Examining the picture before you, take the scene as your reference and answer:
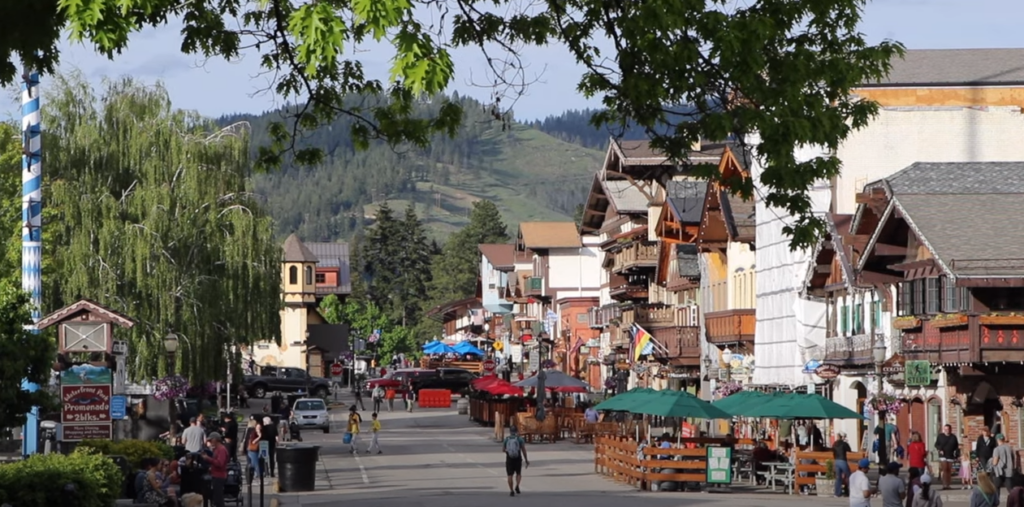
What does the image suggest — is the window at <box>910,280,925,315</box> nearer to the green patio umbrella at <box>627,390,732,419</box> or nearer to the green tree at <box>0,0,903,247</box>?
the green patio umbrella at <box>627,390,732,419</box>

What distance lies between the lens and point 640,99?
14789 millimetres

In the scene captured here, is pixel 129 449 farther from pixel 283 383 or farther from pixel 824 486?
pixel 283 383

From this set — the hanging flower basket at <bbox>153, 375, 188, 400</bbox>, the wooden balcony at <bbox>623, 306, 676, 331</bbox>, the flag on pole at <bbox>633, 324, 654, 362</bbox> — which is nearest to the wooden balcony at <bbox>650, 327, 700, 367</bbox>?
the flag on pole at <bbox>633, 324, 654, 362</bbox>

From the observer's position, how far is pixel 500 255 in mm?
153625

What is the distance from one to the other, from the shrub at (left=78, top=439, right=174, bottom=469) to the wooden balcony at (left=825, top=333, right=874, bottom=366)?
23831mm

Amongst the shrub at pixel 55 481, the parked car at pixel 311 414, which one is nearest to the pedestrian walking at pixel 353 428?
the parked car at pixel 311 414

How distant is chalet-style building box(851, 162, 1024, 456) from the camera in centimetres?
3853

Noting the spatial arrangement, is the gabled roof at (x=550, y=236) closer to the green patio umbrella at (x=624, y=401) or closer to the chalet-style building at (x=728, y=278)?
the chalet-style building at (x=728, y=278)

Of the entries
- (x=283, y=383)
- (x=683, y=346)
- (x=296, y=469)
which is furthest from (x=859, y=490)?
(x=283, y=383)

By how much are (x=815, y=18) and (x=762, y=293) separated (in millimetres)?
48099

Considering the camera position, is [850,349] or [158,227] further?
[850,349]

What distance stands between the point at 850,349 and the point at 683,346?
73.6 ft

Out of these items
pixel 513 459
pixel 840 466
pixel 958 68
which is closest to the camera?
pixel 513 459

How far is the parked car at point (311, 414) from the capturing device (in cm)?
6806
